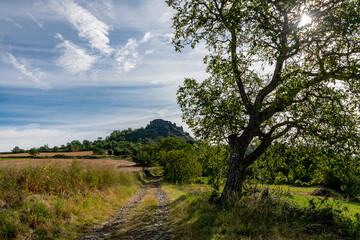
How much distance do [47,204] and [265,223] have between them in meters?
9.29

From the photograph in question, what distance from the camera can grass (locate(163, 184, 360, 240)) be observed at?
261 inches

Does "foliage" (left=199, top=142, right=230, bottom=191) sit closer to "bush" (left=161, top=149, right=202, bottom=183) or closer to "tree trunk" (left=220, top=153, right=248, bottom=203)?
"tree trunk" (left=220, top=153, right=248, bottom=203)

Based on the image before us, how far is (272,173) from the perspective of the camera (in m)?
11.8

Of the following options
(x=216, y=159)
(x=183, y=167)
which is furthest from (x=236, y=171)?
(x=183, y=167)

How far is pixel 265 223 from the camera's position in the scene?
291 inches

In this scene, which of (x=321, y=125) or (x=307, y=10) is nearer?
(x=307, y=10)

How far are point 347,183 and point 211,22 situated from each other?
10974 millimetres

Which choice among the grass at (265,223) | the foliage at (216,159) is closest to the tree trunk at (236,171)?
the grass at (265,223)

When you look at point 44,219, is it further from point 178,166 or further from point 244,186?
point 178,166

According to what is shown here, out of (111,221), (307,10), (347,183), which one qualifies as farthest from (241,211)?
(307,10)

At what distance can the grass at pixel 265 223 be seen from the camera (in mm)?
6637

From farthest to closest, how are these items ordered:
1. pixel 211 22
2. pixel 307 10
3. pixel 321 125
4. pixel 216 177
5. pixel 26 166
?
pixel 216 177 → pixel 211 22 → pixel 26 166 → pixel 321 125 → pixel 307 10

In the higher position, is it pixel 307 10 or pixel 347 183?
pixel 307 10

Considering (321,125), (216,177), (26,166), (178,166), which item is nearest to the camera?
(321,125)
